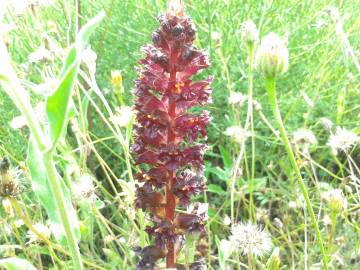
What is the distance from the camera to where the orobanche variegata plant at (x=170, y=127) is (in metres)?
0.90

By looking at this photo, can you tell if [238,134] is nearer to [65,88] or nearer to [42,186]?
[42,186]

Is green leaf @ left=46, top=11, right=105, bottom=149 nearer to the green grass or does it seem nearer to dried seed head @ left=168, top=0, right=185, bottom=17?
dried seed head @ left=168, top=0, right=185, bottom=17

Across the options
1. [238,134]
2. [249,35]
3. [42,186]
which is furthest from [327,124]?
[42,186]

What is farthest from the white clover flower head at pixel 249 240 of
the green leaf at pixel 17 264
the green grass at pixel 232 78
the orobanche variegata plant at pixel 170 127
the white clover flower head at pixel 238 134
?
the green grass at pixel 232 78

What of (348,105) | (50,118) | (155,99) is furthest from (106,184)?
(50,118)

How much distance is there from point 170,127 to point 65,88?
279 mm

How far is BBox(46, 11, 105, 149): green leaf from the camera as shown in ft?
2.15

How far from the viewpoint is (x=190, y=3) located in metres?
1.90

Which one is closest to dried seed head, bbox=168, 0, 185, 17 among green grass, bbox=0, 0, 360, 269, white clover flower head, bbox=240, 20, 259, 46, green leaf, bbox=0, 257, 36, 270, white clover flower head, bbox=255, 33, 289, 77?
white clover flower head, bbox=255, 33, 289, 77

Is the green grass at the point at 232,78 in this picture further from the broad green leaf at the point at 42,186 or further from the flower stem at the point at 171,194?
the broad green leaf at the point at 42,186

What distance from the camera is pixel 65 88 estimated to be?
26.5 inches

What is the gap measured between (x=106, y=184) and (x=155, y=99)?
105cm

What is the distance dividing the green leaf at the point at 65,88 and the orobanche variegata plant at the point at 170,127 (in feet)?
0.76

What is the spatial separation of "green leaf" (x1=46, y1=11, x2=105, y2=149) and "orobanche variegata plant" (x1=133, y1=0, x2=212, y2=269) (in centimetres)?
23
